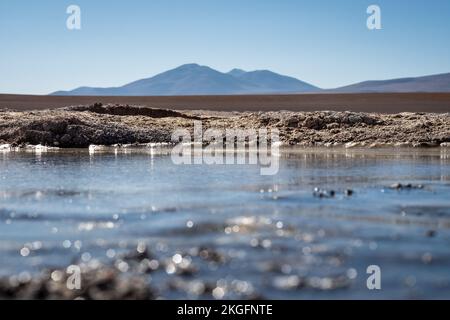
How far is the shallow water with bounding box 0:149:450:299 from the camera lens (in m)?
5.53

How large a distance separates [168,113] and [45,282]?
22875mm

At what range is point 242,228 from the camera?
24.4 feet

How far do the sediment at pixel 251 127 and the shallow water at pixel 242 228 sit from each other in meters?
7.53

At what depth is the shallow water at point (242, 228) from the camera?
553 cm

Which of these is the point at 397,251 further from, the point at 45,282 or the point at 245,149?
the point at 245,149

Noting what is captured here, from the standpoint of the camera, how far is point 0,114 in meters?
23.9

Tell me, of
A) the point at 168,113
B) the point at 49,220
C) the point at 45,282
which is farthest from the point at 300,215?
the point at 168,113

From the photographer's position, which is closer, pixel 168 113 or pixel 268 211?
pixel 268 211

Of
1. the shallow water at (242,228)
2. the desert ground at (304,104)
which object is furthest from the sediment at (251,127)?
the desert ground at (304,104)

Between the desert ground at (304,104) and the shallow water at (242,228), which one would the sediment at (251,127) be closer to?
the shallow water at (242,228)

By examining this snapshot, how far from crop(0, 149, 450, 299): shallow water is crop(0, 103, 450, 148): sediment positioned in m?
7.53

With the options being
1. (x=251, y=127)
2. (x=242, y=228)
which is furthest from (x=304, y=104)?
(x=242, y=228)

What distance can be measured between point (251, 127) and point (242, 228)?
1585 centimetres
